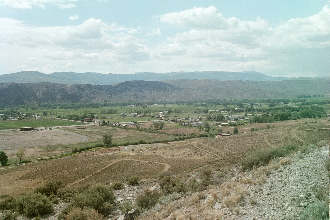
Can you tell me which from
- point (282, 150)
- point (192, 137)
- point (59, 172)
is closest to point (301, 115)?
point (192, 137)

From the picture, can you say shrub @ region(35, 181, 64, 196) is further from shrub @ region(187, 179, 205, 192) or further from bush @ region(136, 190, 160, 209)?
shrub @ region(187, 179, 205, 192)

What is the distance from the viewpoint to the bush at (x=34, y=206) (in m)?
24.7

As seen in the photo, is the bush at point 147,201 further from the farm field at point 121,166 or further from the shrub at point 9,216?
the farm field at point 121,166

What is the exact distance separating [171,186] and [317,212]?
17077 mm

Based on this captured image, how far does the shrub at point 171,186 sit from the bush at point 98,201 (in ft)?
15.2

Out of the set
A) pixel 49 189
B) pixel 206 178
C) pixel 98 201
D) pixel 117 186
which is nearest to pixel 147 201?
pixel 98 201

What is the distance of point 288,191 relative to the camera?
56.0 ft

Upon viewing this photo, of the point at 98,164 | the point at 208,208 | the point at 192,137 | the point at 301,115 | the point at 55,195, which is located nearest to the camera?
the point at 208,208

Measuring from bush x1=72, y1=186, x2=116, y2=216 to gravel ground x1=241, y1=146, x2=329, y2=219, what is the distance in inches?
452

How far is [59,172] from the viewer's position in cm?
4425

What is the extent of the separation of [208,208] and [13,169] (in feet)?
142

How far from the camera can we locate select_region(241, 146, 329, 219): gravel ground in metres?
14.6

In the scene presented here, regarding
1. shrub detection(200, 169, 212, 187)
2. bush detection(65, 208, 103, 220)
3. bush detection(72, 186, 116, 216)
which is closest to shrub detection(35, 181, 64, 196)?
bush detection(72, 186, 116, 216)

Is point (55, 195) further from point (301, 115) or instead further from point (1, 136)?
point (301, 115)
